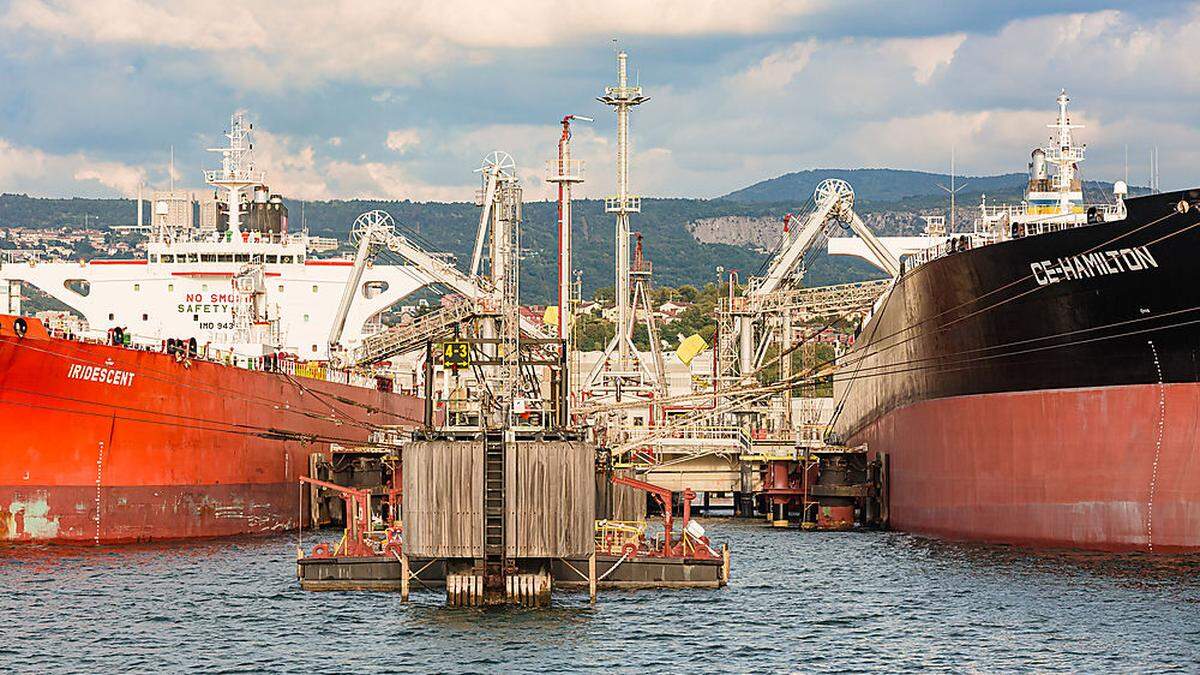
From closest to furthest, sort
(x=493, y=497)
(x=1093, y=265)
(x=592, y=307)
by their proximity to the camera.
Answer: (x=493, y=497) → (x=1093, y=265) → (x=592, y=307)

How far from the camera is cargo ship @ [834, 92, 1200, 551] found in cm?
3328

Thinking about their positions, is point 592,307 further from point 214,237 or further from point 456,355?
point 456,355

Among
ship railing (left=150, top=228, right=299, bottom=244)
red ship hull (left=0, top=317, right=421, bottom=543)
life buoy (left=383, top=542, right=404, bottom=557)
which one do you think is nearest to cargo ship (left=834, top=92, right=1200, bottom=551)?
life buoy (left=383, top=542, right=404, bottom=557)

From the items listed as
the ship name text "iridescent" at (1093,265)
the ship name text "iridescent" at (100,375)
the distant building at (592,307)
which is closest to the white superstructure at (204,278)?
the ship name text "iridescent" at (100,375)

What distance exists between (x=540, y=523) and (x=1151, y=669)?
907 centimetres

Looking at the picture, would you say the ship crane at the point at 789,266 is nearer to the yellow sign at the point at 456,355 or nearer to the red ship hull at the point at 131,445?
the red ship hull at the point at 131,445

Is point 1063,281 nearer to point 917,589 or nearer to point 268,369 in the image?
point 917,589

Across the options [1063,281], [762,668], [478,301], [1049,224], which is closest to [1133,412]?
[1063,281]

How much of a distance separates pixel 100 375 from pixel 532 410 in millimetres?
11291

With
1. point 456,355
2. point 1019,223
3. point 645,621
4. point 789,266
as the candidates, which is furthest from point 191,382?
point 789,266

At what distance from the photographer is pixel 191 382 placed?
4172 centimetres

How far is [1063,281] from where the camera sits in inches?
1394

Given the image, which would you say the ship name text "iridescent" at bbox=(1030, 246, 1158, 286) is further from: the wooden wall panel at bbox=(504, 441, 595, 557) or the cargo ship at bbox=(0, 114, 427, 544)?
the cargo ship at bbox=(0, 114, 427, 544)

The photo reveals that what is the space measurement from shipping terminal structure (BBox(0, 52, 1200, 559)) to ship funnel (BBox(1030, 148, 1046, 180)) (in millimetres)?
64
